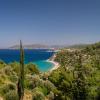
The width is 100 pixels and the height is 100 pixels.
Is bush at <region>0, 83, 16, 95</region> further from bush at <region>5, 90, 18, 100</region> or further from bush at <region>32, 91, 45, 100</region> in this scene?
bush at <region>32, 91, 45, 100</region>

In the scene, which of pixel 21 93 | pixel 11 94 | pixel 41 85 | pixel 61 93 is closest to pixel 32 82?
pixel 41 85

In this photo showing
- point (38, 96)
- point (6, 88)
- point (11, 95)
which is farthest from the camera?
point (38, 96)

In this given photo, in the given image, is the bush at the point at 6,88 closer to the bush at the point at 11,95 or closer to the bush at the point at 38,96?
the bush at the point at 11,95

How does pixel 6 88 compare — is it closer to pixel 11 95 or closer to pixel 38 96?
pixel 11 95

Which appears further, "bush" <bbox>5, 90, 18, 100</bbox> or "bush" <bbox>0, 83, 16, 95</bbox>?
"bush" <bbox>0, 83, 16, 95</bbox>

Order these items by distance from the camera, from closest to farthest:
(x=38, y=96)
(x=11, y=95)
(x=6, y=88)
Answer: (x=11, y=95) → (x=6, y=88) → (x=38, y=96)

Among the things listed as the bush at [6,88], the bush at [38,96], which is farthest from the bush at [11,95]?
the bush at [38,96]

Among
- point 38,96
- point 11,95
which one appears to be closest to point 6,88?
point 11,95

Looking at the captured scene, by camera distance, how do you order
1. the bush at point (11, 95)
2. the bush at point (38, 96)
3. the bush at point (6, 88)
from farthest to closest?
the bush at point (38, 96) < the bush at point (6, 88) < the bush at point (11, 95)

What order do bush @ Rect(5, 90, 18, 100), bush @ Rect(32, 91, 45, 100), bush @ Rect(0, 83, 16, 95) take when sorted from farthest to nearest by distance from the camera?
bush @ Rect(32, 91, 45, 100) < bush @ Rect(0, 83, 16, 95) < bush @ Rect(5, 90, 18, 100)

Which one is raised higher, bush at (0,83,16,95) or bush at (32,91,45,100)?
bush at (0,83,16,95)

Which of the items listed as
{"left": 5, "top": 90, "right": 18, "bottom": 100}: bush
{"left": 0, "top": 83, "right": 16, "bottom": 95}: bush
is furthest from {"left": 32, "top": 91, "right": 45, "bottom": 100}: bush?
{"left": 5, "top": 90, "right": 18, "bottom": 100}: bush

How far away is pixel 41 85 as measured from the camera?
87.2 feet

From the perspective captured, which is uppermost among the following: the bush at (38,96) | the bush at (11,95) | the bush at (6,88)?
the bush at (6,88)
